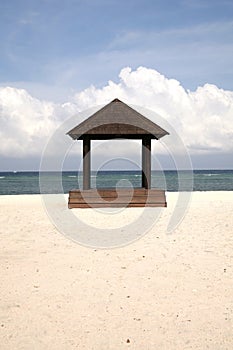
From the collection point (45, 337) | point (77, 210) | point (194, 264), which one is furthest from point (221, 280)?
point (77, 210)

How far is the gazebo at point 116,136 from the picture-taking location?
17000mm

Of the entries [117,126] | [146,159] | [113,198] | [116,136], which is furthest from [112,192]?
[117,126]

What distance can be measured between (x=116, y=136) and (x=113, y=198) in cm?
247

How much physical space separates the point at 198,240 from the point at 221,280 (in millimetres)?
3520

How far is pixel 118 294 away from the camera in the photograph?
21.4 feet

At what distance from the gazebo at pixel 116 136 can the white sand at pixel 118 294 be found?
19.3 feet

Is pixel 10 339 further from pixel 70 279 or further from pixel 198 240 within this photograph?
pixel 198 240

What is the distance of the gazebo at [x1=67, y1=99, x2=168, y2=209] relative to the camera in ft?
55.8

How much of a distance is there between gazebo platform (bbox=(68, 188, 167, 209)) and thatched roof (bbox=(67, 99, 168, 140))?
2119 mm

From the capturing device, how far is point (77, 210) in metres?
16.7

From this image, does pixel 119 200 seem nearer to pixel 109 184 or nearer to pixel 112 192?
pixel 112 192

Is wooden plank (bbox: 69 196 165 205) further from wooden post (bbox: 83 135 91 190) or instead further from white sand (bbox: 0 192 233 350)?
white sand (bbox: 0 192 233 350)

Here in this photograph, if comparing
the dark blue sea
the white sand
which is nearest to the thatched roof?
the white sand

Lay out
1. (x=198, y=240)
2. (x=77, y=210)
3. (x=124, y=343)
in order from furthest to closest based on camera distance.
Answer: (x=77, y=210) < (x=198, y=240) < (x=124, y=343)
